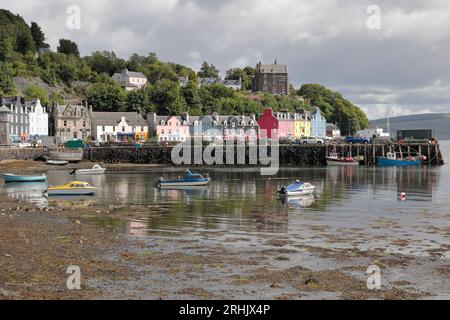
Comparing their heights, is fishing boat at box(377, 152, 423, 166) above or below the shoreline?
above

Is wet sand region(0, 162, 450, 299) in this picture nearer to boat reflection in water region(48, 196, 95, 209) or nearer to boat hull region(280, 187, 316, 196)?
boat reflection in water region(48, 196, 95, 209)

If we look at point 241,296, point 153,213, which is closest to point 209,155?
point 153,213

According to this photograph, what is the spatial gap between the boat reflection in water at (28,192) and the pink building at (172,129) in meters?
75.1

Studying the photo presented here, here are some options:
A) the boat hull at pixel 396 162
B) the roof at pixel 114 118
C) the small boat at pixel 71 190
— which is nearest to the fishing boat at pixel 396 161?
the boat hull at pixel 396 162

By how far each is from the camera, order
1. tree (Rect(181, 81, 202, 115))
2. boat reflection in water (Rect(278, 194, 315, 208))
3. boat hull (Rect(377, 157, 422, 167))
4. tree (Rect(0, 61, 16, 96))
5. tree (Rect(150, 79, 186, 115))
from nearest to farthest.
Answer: boat reflection in water (Rect(278, 194, 315, 208)), boat hull (Rect(377, 157, 422, 167)), tree (Rect(0, 61, 16, 96)), tree (Rect(150, 79, 186, 115)), tree (Rect(181, 81, 202, 115))

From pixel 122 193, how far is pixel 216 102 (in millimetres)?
123475

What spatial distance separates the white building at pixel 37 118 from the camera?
121375 millimetres

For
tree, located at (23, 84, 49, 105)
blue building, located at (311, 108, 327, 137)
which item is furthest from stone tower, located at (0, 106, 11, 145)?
blue building, located at (311, 108, 327, 137)

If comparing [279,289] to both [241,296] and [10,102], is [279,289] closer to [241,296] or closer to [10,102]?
[241,296]

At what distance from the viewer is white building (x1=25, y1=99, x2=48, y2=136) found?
121 meters

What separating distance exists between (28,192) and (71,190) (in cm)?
617

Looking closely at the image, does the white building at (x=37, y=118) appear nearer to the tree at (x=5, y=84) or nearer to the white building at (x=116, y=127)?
the white building at (x=116, y=127)

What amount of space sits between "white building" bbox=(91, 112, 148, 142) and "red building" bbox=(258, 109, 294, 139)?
113 ft
